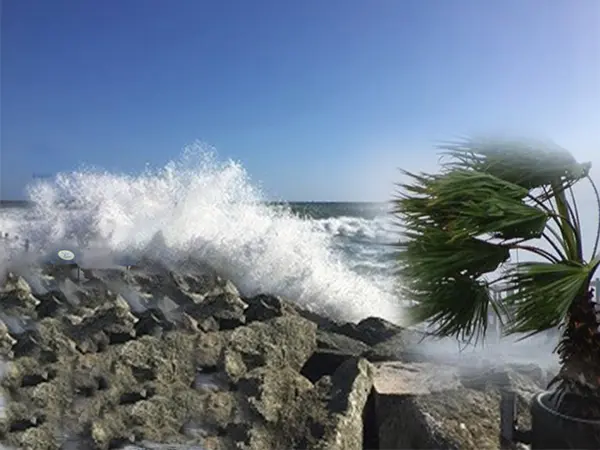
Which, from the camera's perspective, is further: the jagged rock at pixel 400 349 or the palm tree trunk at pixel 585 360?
the jagged rock at pixel 400 349

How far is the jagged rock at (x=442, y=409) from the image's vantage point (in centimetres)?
164

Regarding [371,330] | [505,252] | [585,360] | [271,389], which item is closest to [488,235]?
[505,252]

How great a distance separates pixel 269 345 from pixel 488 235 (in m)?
1.07

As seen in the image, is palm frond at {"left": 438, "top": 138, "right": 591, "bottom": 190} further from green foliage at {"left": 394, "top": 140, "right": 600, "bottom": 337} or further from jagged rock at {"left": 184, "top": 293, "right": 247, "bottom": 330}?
jagged rock at {"left": 184, "top": 293, "right": 247, "bottom": 330}

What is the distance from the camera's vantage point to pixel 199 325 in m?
2.08

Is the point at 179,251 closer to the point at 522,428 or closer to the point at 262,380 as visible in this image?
the point at 262,380

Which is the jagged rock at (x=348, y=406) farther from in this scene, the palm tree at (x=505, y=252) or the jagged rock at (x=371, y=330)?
the jagged rock at (x=371, y=330)

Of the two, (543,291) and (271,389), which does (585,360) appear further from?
(271,389)

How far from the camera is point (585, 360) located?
1468mm

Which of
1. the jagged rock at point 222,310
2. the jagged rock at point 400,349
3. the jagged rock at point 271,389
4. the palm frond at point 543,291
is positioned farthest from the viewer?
the jagged rock at point 400,349

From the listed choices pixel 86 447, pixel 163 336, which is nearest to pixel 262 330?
pixel 163 336

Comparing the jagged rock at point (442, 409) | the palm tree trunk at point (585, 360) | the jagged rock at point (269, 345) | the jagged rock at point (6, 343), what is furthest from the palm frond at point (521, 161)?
the jagged rock at point (6, 343)

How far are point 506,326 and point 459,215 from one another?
1.20 ft

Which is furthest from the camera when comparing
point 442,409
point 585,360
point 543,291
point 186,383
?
point 186,383
